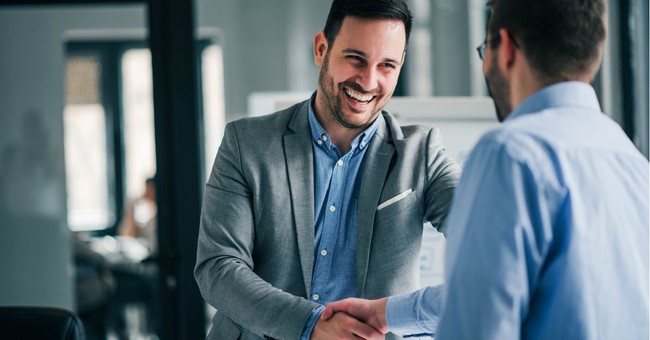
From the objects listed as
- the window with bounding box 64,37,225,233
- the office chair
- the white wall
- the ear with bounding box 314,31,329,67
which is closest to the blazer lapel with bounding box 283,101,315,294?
the ear with bounding box 314,31,329,67

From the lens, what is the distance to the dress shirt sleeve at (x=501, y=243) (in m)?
1.03

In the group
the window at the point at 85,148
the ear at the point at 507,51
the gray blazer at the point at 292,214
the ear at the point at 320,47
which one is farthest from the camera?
the window at the point at 85,148

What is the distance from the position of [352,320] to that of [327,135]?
44cm

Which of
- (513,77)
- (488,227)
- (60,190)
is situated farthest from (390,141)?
(60,190)

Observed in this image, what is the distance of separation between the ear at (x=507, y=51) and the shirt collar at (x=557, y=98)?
0.19 ft

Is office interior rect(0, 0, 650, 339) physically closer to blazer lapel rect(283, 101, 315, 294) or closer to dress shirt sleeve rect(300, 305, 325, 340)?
blazer lapel rect(283, 101, 315, 294)

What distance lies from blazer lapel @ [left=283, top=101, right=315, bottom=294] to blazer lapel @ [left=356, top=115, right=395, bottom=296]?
0.10 meters

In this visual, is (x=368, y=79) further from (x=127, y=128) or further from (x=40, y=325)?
(x=127, y=128)

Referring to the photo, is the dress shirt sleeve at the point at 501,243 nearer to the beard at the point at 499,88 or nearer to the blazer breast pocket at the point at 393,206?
the beard at the point at 499,88

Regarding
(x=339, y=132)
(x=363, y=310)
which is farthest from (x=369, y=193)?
(x=363, y=310)

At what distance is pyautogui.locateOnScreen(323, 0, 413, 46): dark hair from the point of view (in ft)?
5.84

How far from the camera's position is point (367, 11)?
1783mm

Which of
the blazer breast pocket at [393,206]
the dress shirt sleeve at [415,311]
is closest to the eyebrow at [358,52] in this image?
the blazer breast pocket at [393,206]

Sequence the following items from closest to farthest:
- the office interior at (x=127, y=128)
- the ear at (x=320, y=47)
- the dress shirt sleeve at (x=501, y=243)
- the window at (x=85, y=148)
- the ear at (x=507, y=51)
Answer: the dress shirt sleeve at (x=501, y=243) → the ear at (x=507, y=51) → the ear at (x=320, y=47) → the office interior at (x=127, y=128) → the window at (x=85, y=148)
